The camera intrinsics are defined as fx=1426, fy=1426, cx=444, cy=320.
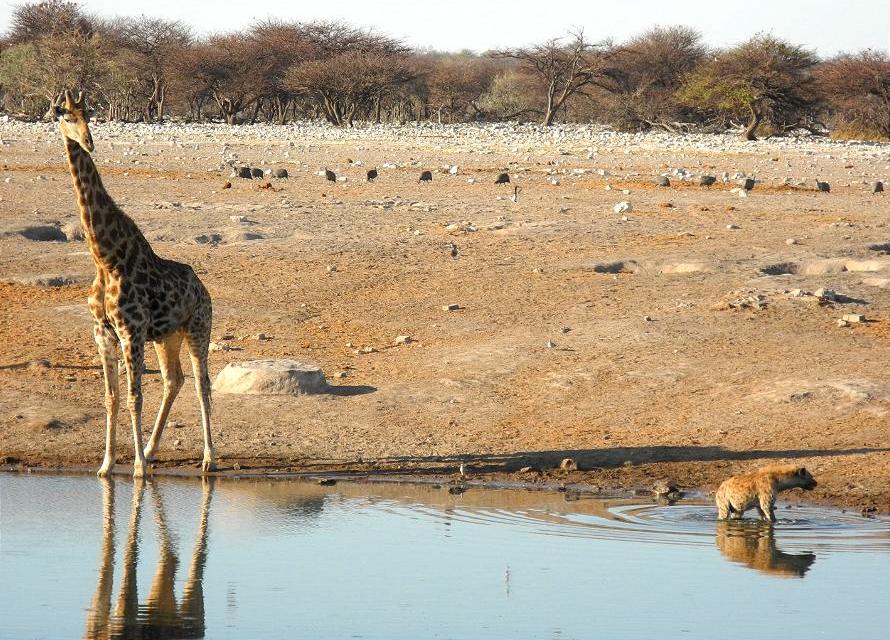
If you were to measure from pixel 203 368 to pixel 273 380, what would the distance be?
1.50m

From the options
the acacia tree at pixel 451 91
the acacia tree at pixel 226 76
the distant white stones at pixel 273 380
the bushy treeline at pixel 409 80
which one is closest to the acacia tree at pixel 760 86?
the bushy treeline at pixel 409 80

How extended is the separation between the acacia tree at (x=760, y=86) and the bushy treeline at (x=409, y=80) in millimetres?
80

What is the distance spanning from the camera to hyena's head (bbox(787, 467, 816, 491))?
29.0 ft

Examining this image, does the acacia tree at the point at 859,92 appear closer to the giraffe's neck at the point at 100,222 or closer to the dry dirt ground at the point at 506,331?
the dry dirt ground at the point at 506,331

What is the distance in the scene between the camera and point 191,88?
239 feet

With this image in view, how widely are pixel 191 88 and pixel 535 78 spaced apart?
759 inches

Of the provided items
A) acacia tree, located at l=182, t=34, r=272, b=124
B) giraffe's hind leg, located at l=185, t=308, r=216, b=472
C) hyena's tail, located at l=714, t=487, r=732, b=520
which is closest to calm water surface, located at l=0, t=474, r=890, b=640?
hyena's tail, located at l=714, t=487, r=732, b=520

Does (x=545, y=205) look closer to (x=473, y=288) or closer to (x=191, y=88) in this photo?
(x=473, y=288)

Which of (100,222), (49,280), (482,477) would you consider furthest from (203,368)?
(49,280)

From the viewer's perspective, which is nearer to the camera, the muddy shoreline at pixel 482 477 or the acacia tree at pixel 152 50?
the muddy shoreline at pixel 482 477

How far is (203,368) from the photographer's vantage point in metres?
10.3

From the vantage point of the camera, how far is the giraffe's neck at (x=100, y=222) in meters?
9.74

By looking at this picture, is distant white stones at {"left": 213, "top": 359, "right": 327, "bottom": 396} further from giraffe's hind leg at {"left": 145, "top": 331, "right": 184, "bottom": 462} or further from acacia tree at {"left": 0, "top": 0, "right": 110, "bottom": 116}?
acacia tree at {"left": 0, "top": 0, "right": 110, "bottom": 116}

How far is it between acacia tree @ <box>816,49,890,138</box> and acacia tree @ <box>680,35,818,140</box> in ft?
5.72
